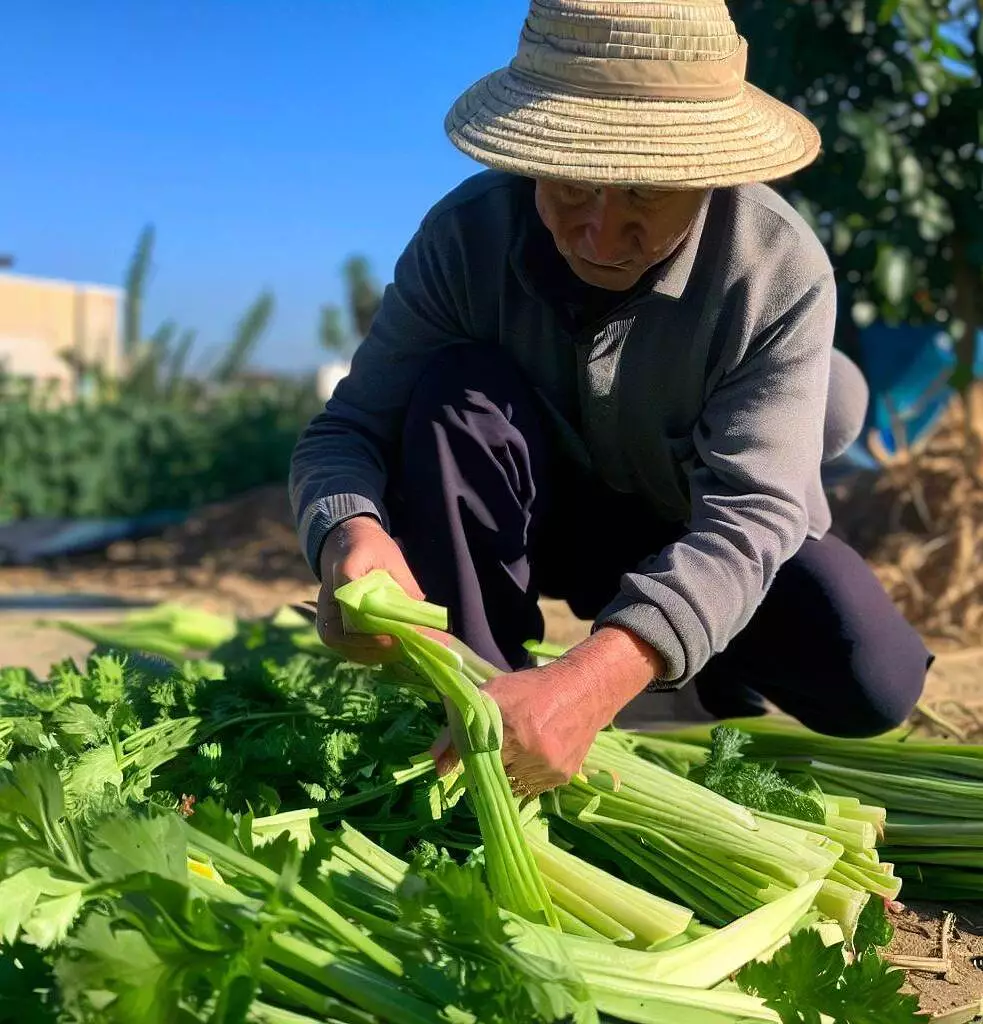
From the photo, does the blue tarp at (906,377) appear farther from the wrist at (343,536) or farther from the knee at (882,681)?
the wrist at (343,536)

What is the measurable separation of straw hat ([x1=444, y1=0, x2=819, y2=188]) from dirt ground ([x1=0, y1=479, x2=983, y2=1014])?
134 centimetres

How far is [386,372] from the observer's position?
102 inches


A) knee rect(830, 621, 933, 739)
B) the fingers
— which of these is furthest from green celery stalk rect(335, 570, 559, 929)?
knee rect(830, 621, 933, 739)

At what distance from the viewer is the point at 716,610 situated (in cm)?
198

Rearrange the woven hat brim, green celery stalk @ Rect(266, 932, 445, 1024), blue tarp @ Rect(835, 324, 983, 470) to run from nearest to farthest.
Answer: green celery stalk @ Rect(266, 932, 445, 1024)
the woven hat brim
blue tarp @ Rect(835, 324, 983, 470)

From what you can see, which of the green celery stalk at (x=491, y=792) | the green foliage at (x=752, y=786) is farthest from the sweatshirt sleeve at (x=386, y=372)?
the green foliage at (x=752, y=786)

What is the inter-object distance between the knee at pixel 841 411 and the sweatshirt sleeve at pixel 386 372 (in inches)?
32.9

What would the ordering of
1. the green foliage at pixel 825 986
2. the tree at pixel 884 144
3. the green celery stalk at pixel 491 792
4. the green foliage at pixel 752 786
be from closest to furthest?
the green foliage at pixel 825 986
the green celery stalk at pixel 491 792
the green foliage at pixel 752 786
the tree at pixel 884 144

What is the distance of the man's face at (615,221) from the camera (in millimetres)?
2031

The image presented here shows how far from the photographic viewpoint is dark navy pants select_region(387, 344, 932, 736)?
2396mm

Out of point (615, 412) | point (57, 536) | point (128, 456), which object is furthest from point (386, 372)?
point (128, 456)

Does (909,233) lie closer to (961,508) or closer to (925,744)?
(961,508)

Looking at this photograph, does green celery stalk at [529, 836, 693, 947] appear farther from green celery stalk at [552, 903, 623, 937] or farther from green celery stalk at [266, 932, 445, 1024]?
green celery stalk at [266, 932, 445, 1024]

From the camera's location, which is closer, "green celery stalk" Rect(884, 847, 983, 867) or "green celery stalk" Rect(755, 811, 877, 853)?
"green celery stalk" Rect(755, 811, 877, 853)
